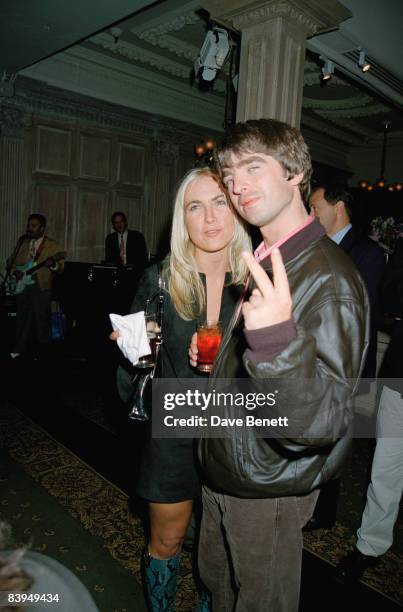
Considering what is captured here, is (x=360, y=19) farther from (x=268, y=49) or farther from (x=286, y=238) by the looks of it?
(x=286, y=238)

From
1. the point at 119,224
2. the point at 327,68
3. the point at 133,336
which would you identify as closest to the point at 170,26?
A: the point at 327,68

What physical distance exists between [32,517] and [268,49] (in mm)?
3938

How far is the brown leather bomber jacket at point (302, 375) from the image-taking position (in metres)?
0.93

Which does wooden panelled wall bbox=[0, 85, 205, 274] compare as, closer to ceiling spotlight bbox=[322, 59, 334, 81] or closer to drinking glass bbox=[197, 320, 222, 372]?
ceiling spotlight bbox=[322, 59, 334, 81]

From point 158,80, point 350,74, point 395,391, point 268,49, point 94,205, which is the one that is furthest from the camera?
point 94,205

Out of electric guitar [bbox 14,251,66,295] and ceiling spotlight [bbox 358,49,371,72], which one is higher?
ceiling spotlight [bbox 358,49,371,72]

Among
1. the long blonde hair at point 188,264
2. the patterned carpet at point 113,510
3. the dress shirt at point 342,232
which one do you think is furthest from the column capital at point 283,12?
the patterned carpet at point 113,510

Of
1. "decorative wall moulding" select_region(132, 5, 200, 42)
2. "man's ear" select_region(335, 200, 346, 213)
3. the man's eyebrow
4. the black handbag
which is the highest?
"decorative wall moulding" select_region(132, 5, 200, 42)

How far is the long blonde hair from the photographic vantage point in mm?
1711

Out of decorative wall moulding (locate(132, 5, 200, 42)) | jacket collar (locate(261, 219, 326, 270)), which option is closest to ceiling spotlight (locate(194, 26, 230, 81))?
decorative wall moulding (locate(132, 5, 200, 42))

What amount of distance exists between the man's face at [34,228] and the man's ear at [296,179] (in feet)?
17.8

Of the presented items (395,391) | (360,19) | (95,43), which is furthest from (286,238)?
(95,43)

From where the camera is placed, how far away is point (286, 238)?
1.18 meters

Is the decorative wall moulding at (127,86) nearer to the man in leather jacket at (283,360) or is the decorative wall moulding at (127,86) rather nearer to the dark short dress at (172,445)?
the dark short dress at (172,445)
